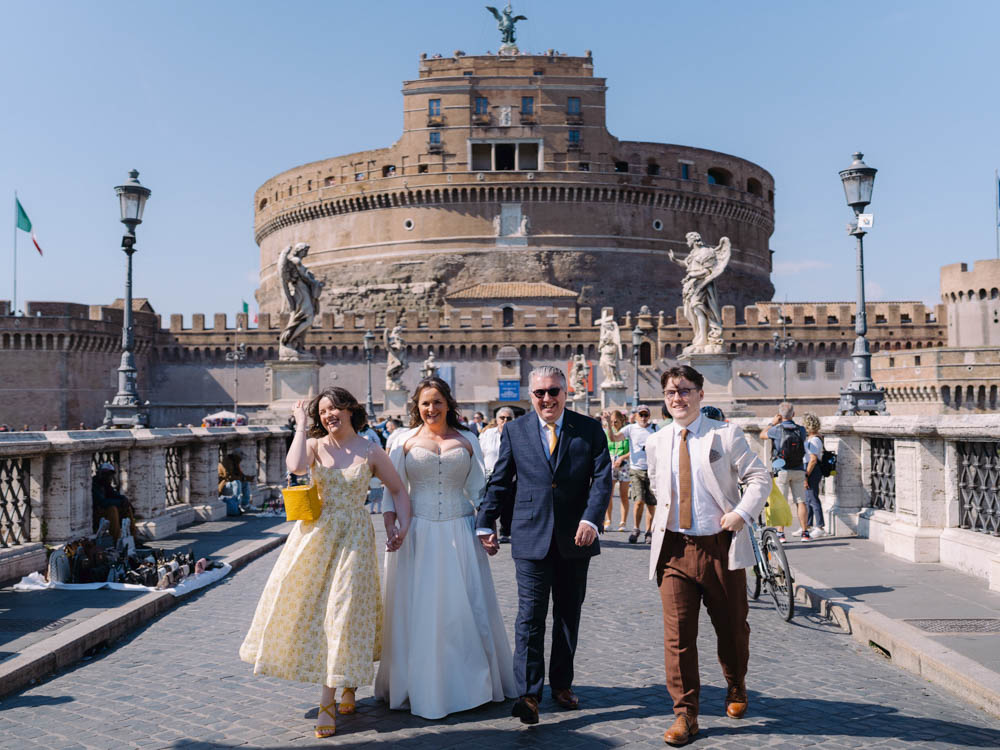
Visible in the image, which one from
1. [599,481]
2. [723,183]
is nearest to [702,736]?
[599,481]

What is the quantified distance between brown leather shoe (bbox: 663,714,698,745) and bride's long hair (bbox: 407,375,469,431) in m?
1.61

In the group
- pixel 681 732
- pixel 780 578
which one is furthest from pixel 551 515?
pixel 780 578

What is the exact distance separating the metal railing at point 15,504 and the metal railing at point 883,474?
7.22m

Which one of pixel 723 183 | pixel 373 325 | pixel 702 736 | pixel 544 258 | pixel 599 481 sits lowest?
pixel 702 736

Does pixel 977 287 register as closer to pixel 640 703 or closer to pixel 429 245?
pixel 429 245

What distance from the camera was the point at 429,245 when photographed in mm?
59406

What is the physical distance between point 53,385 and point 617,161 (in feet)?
114

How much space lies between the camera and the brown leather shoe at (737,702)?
4.24m

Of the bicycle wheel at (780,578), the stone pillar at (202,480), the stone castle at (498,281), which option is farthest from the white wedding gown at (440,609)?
the stone castle at (498,281)

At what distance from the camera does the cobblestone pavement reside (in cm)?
399

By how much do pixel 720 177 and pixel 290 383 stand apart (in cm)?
5361

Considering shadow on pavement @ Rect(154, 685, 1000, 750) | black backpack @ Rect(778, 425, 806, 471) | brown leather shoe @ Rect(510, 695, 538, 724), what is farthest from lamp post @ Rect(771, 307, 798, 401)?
brown leather shoe @ Rect(510, 695, 538, 724)

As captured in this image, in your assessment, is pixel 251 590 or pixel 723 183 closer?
pixel 251 590

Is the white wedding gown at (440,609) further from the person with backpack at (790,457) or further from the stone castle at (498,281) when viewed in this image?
the stone castle at (498,281)
